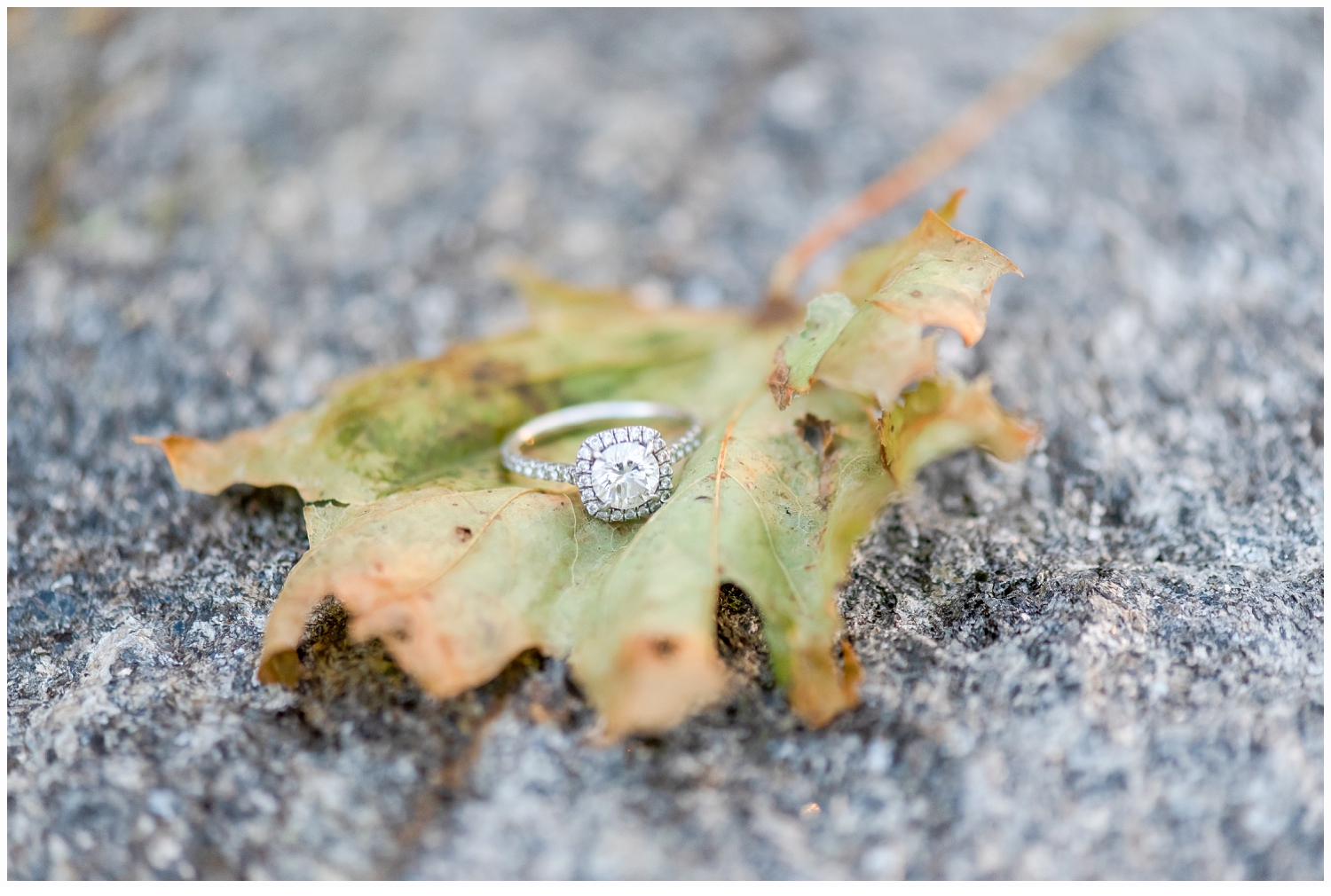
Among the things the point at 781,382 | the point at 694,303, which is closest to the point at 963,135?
the point at 694,303

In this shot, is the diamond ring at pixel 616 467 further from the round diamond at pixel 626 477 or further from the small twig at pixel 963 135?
the small twig at pixel 963 135

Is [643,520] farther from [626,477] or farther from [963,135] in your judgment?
[963,135]

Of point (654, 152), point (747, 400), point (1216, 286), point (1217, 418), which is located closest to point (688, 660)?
point (747, 400)

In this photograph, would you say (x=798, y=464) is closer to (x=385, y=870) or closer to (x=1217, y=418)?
(x=385, y=870)

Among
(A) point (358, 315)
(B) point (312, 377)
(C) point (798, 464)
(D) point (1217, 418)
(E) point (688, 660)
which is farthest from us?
(A) point (358, 315)

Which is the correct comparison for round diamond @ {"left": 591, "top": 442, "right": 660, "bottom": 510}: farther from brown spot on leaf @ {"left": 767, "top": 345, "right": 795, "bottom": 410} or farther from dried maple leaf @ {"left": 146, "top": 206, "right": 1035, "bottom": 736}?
brown spot on leaf @ {"left": 767, "top": 345, "right": 795, "bottom": 410}

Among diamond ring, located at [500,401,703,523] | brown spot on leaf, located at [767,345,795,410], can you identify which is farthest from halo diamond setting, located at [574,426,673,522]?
brown spot on leaf, located at [767,345,795,410]
